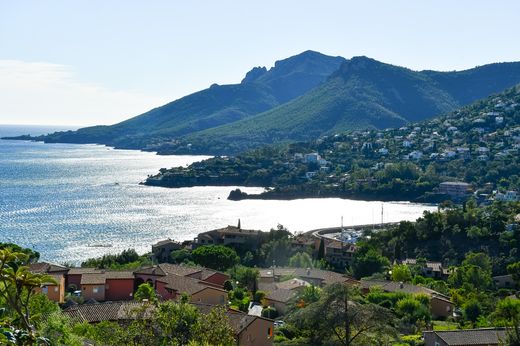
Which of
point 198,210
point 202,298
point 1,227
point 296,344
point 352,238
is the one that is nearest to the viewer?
point 296,344

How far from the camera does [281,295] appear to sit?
3086cm

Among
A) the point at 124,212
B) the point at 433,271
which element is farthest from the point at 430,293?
the point at 124,212

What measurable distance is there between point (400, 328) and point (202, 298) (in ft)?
28.0

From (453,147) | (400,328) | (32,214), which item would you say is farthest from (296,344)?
(453,147)

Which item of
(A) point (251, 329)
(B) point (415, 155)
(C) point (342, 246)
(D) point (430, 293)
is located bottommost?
(C) point (342, 246)

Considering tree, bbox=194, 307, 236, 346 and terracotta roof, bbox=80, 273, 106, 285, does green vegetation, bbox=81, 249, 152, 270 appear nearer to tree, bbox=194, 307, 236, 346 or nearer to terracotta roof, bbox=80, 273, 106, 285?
terracotta roof, bbox=80, 273, 106, 285

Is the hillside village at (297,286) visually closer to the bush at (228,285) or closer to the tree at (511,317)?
the bush at (228,285)

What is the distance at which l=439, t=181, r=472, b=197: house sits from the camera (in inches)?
3834

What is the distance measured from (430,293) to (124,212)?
195ft

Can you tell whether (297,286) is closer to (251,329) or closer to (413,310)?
(413,310)

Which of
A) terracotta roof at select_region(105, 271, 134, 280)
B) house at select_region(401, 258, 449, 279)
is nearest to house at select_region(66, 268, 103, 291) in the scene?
terracotta roof at select_region(105, 271, 134, 280)

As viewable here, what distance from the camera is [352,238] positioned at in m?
62.3

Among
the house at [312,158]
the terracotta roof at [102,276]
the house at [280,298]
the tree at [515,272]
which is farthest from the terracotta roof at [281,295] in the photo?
the house at [312,158]

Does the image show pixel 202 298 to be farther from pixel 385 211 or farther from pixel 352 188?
pixel 352 188
